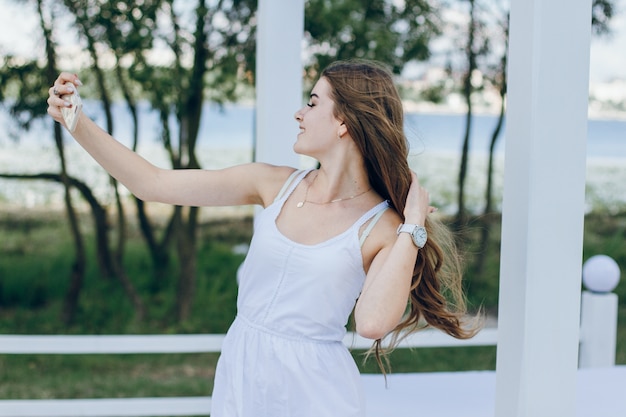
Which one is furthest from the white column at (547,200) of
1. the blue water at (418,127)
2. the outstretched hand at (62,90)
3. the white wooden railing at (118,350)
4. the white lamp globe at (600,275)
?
the blue water at (418,127)

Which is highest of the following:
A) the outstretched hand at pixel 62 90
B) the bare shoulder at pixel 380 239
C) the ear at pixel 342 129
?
the outstretched hand at pixel 62 90

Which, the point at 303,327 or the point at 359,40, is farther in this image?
the point at 359,40

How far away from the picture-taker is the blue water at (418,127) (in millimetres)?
7406

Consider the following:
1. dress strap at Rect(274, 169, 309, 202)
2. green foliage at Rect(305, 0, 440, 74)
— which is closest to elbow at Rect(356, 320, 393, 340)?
dress strap at Rect(274, 169, 309, 202)

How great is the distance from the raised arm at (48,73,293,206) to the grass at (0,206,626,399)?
4355 mm

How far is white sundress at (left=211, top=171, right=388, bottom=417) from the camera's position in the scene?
2.19 m

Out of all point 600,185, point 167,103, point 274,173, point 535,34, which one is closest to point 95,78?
point 167,103

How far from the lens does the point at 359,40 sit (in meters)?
6.88

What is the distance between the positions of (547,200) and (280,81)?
4.71 feet

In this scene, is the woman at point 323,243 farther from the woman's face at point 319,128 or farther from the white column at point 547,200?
the white column at point 547,200

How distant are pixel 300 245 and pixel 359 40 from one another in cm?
489

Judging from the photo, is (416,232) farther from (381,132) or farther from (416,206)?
(381,132)

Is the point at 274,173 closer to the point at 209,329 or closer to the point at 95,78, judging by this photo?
the point at 95,78

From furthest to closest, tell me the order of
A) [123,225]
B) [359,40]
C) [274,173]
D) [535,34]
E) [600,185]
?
[600,185]
[123,225]
[359,40]
[274,173]
[535,34]
